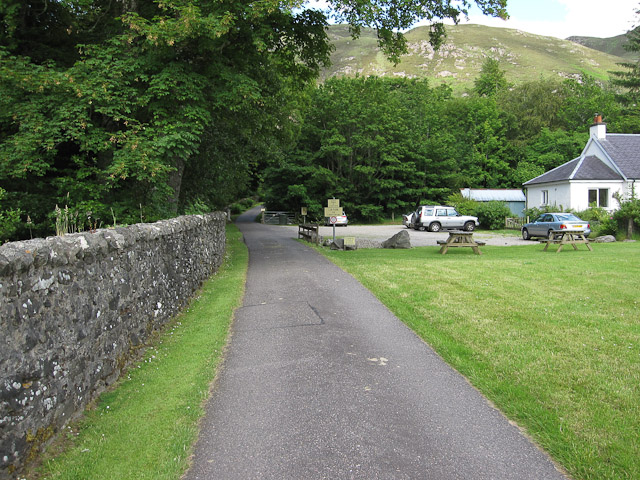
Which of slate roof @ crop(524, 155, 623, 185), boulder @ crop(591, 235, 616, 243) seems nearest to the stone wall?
boulder @ crop(591, 235, 616, 243)

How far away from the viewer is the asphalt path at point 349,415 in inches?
133

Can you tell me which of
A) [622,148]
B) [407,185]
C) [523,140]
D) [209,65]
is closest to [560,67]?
[523,140]

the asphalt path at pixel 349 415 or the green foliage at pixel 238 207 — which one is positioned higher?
the green foliage at pixel 238 207

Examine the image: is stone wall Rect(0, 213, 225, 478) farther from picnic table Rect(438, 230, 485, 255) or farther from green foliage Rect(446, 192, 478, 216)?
green foliage Rect(446, 192, 478, 216)

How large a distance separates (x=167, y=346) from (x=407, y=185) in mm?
51018

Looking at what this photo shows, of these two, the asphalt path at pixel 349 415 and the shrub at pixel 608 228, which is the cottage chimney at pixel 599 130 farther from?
the asphalt path at pixel 349 415

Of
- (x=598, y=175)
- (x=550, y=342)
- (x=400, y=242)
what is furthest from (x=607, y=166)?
(x=550, y=342)

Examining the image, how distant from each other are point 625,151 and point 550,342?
35333 mm

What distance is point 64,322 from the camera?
4.02 m

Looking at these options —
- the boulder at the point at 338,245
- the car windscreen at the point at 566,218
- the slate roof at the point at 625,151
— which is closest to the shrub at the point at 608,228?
the car windscreen at the point at 566,218

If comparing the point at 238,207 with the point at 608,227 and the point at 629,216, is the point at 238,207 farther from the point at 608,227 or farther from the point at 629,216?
the point at 629,216

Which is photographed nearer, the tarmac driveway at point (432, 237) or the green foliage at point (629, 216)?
the green foliage at point (629, 216)

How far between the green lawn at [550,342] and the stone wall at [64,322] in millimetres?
3889

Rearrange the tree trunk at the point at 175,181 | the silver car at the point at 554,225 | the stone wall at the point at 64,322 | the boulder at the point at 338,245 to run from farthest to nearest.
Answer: the silver car at the point at 554,225
the boulder at the point at 338,245
the tree trunk at the point at 175,181
the stone wall at the point at 64,322
